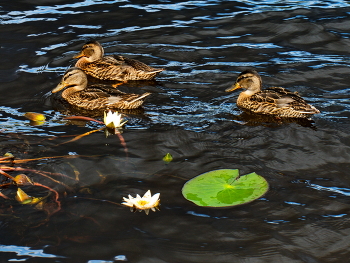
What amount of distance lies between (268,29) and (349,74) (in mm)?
3326

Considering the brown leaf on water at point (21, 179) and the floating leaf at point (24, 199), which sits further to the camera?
the brown leaf on water at point (21, 179)

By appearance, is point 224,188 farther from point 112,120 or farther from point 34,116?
point 34,116

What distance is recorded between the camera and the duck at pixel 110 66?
1118 cm

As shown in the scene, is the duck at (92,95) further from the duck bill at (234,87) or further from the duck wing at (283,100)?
the duck wing at (283,100)

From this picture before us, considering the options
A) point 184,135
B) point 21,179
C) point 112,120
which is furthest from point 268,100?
point 21,179

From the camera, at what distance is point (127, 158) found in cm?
772

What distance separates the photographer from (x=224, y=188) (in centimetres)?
670

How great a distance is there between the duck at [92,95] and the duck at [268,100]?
1.89 metres

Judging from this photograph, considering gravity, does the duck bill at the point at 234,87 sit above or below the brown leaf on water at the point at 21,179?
above

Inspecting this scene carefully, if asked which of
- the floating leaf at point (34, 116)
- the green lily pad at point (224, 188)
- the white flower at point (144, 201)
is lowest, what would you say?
the green lily pad at point (224, 188)

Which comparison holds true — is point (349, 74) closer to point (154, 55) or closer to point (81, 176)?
point (154, 55)

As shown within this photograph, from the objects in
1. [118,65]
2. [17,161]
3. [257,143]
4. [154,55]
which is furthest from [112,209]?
[154,55]

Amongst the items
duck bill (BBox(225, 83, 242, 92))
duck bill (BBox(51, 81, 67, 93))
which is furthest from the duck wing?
duck bill (BBox(51, 81, 67, 93))

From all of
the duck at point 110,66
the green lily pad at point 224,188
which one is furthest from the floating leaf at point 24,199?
the duck at point 110,66
